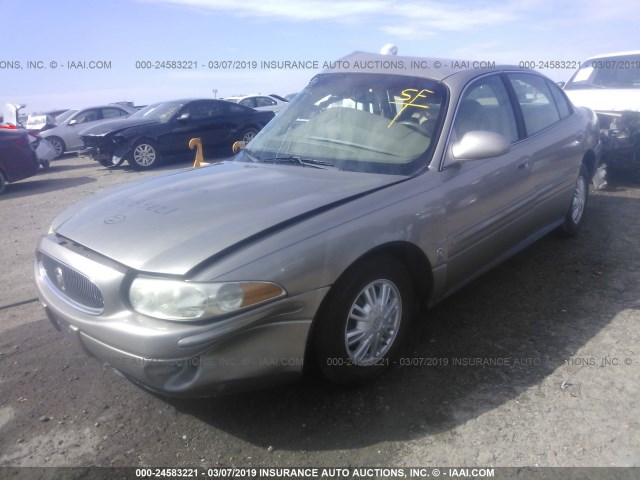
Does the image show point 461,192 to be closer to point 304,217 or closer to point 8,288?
point 304,217

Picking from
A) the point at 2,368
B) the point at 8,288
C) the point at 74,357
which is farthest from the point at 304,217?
the point at 8,288

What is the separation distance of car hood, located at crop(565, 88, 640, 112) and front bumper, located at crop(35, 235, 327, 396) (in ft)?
22.2

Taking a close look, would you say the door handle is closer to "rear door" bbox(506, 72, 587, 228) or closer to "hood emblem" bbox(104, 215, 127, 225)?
"rear door" bbox(506, 72, 587, 228)

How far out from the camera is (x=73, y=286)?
8.29ft

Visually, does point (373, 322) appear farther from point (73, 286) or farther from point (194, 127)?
point (194, 127)

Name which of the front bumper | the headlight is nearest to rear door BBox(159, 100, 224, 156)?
the front bumper

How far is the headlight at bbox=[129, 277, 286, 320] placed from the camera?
2131 mm

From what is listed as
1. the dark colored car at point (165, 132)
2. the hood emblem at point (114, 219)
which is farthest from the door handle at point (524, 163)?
the dark colored car at point (165, 132)

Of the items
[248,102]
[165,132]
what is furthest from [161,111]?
[248,102]

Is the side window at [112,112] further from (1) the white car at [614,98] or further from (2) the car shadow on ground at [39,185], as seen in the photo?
(1) the white car at [614,98]

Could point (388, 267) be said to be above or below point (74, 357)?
above

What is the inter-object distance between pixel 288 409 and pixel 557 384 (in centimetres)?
147

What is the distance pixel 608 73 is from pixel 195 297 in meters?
8.38

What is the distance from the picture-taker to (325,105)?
3.63 m
